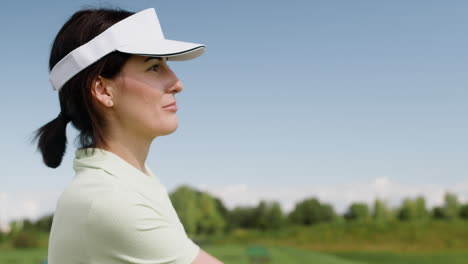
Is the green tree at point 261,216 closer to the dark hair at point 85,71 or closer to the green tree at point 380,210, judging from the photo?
the green tree at point 380,210

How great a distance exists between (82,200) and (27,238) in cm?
2449

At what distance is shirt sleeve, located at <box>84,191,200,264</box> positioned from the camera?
1.86 m

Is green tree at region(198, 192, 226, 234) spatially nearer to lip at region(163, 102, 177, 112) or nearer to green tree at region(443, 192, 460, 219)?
green tree at region(443, 192, 460, 219)

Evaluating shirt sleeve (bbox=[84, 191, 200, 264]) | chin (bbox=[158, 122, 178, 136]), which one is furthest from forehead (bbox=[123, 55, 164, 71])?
shirt sleeve (bbox=[84, 191, 200, 264])

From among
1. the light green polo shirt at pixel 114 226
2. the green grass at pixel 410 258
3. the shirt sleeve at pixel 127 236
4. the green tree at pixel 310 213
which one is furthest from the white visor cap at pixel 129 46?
the green tree at pixel 310 213

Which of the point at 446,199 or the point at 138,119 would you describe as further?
the point at 446,199

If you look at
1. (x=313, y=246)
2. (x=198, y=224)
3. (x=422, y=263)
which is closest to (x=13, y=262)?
(x=422, y=263)

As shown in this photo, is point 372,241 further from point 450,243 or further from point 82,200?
point 82,200

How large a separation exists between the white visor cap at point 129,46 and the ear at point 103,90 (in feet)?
0.26

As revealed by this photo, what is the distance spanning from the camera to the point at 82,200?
1913 millimetres

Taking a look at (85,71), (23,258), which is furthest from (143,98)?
(23,258)

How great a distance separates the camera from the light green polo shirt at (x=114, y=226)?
6.11 feet

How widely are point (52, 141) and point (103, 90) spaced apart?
63 cm

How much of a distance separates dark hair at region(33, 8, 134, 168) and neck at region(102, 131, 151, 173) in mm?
40
